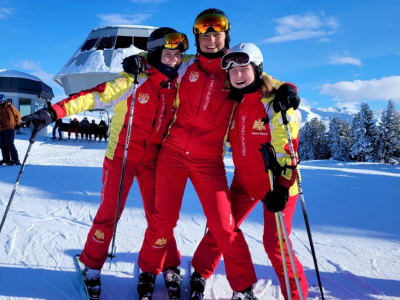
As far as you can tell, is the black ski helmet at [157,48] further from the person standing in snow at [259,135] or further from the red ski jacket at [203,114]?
the person standing in snow at [259,135]

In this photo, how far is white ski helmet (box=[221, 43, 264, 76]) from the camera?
2312 millimetres

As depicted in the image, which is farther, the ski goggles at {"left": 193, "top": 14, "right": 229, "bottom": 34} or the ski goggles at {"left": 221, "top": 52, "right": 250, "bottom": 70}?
the ski goggles at {"left": 193, "top": 14, "right": 229, "bottom": 34}

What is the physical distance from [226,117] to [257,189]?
0.60m

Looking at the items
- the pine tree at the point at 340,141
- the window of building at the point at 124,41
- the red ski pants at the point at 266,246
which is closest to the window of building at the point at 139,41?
the window of building at the point at 124,41

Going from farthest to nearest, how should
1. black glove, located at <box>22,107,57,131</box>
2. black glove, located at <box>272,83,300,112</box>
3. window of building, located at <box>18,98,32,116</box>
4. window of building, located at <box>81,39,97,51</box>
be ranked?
window of building, located at <box>18,98,32,116</box>, window of building, located at <box>81,39,97,51</box>, black glove, located at <box>22,107,57,131</box>, black glove, located at <box>272,83,300,112</box>

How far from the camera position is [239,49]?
91.7 inches

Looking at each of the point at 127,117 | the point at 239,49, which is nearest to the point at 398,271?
the point at 239,49

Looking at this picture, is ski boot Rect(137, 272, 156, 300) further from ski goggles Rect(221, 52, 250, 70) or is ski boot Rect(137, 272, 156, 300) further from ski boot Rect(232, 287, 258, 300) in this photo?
ski goggles Rect(221, 52, 250, 70)

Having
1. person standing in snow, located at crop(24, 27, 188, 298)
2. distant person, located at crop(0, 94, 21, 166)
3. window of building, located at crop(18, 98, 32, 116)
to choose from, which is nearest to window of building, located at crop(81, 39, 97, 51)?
window of building, located at crop(18, 98, 32, 116)

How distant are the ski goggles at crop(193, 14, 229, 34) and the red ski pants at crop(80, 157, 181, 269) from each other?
1.18 meters

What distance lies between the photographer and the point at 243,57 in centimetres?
231

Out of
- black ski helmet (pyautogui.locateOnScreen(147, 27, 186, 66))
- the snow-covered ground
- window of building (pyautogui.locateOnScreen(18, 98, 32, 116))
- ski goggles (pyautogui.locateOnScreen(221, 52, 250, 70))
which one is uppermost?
window of building (pyautogui.locateOnScreen(18, 98, 32, 116))

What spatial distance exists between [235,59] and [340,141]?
48010 millimetres

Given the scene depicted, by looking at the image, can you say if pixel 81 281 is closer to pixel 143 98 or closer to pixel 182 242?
pixel 182 242
